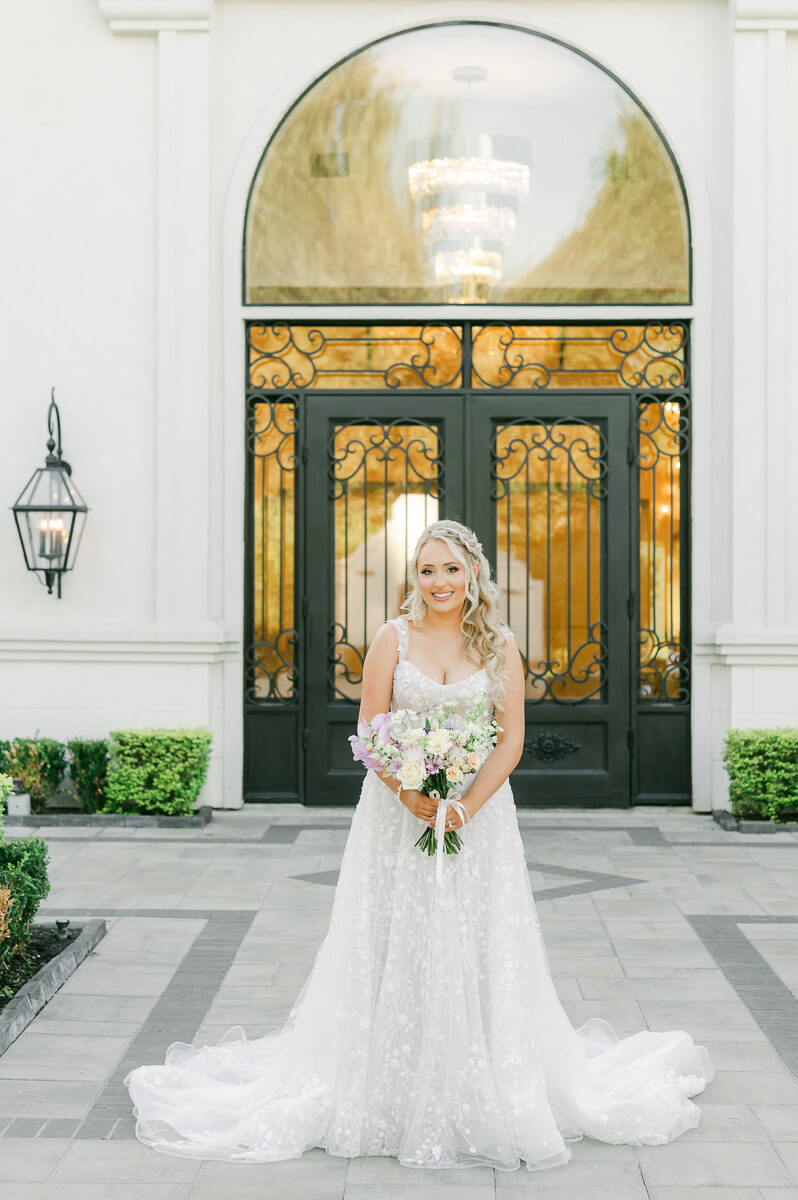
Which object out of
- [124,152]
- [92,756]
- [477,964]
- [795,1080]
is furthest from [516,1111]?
[124,152]

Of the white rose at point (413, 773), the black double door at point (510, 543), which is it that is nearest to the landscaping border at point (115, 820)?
the black double door at point (510, 543)

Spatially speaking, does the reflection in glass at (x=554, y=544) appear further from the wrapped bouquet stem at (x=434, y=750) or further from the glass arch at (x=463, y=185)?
the wrapped bouquet stem at (x=434, y=750)

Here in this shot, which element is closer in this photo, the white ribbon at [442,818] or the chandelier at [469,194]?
the white ribbon at [442,818]

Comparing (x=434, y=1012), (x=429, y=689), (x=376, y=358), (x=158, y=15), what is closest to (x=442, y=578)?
(x=429, y=689)

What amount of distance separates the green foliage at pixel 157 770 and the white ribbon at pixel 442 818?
18.2ft

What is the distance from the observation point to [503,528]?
399 inches

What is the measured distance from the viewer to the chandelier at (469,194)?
10.1 metres

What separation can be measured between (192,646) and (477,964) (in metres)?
5.94

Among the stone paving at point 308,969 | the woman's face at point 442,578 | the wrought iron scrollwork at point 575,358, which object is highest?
the wrought iron scrollwork at point 575,358

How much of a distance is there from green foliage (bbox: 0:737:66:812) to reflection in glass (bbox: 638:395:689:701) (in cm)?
442

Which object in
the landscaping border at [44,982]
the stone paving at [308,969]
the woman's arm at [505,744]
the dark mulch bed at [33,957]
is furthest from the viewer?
the dark mulch bed at [33,957]

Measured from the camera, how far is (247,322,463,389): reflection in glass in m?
10.2

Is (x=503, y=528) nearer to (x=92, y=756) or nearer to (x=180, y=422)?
(x=180, y=422)

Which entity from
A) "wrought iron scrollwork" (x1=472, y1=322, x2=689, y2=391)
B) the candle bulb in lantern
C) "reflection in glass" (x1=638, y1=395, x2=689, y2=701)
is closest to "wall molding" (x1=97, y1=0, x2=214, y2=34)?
"wrought iron scrollwork" (x1=472, y1=322, x2=689, y2=391)
